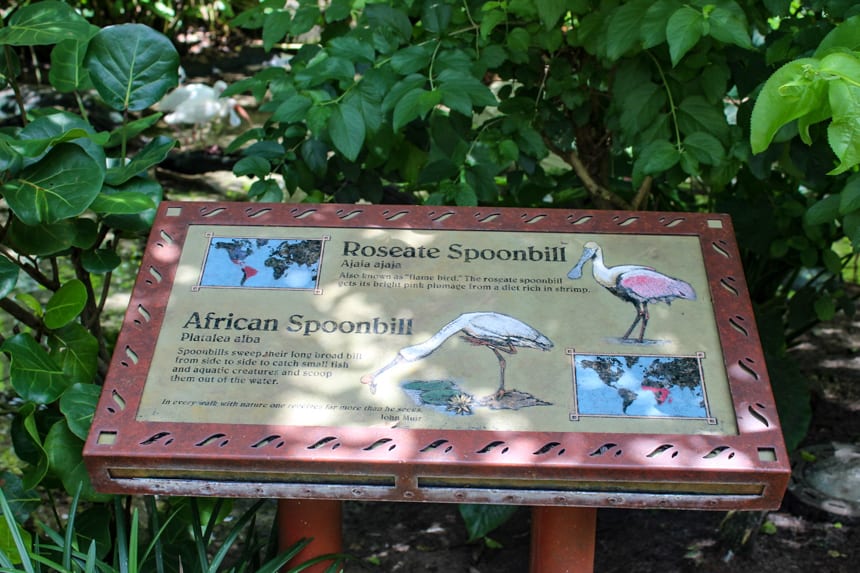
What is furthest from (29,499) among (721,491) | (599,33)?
(599,33)

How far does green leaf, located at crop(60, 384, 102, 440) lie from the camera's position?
1.80m

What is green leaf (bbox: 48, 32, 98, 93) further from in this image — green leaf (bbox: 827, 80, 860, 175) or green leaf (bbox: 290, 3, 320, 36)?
green leaf (bbox: 827, 80, 860, 175)

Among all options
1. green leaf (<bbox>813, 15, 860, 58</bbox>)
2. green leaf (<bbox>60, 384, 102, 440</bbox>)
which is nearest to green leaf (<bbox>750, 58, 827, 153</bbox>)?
green leaf (<bbox>813, 15, 860, 58</bbox>)

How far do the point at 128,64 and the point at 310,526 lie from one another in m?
1.15

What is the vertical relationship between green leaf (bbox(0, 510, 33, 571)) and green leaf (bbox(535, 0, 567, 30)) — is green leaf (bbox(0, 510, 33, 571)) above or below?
below

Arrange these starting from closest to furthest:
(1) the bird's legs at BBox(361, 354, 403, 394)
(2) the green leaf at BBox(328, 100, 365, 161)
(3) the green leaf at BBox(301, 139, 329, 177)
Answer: (1) the bird's legs at BBox(361, 354, 403, 394) < (2) the green leaf at BBox(328, 100, 365, 161) < (3) the green leaf at BBox(301, 139, 329, 177)

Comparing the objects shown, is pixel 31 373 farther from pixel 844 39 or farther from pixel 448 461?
pixel 844 39

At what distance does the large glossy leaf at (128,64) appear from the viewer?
7.23ft

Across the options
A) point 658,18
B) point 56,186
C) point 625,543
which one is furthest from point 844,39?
point 625,543

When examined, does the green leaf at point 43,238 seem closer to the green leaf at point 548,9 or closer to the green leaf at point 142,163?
the green leaf at point 142,163

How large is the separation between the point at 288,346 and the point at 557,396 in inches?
19.5

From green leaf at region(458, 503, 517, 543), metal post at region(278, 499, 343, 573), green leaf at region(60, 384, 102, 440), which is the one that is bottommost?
green leaf at region(458, 503, 517, 543)

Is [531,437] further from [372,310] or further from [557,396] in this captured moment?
[372,310]

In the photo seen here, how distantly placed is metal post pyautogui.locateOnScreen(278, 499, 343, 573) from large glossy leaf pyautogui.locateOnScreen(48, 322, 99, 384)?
51cm
